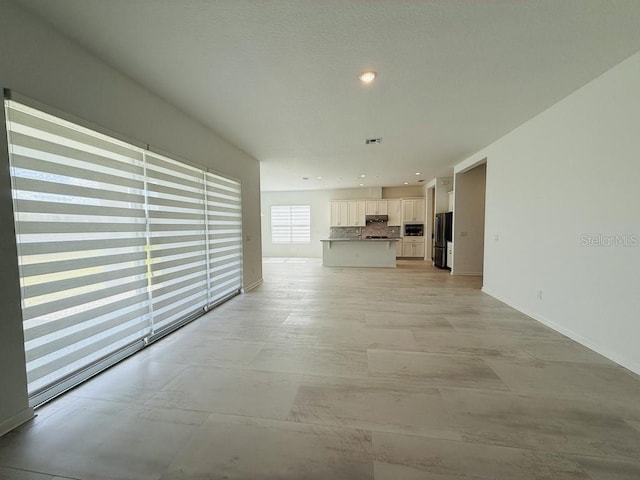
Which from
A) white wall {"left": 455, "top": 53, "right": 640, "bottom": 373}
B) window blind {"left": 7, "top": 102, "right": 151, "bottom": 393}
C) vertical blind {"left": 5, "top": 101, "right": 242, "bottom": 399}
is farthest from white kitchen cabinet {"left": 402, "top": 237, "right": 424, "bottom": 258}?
window blind {"left": 7, "top": 102, "right": 151, "bottom": 393}

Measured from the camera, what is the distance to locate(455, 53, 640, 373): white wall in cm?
221

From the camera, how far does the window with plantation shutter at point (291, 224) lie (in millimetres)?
10430

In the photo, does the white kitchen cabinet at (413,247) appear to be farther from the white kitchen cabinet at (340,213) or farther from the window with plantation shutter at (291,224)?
the window with plantation shutter at (291,224)

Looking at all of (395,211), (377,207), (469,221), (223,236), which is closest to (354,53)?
(223,236)

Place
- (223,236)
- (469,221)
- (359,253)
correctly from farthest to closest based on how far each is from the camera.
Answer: (359,253)
(469,221)
(223,236)

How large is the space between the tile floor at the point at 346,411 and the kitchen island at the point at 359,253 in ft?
15.5

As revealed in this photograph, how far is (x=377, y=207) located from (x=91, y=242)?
862cm

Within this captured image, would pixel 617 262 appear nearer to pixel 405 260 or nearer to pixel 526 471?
pixel 526 471

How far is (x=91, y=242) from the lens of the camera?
2.08m

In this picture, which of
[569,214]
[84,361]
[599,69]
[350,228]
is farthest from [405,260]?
[84,361]

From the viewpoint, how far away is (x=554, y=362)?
2314mm

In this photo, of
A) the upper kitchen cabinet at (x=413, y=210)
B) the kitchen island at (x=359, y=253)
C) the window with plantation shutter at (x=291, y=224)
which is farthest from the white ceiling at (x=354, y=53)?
the window with plantation shutter at (x=291, y=224)

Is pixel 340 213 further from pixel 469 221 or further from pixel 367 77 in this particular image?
pixel 367 77

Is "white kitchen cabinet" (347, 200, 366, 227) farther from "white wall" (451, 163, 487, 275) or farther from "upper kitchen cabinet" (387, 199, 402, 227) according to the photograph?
"white wall" (451, 163, 487, 275)
